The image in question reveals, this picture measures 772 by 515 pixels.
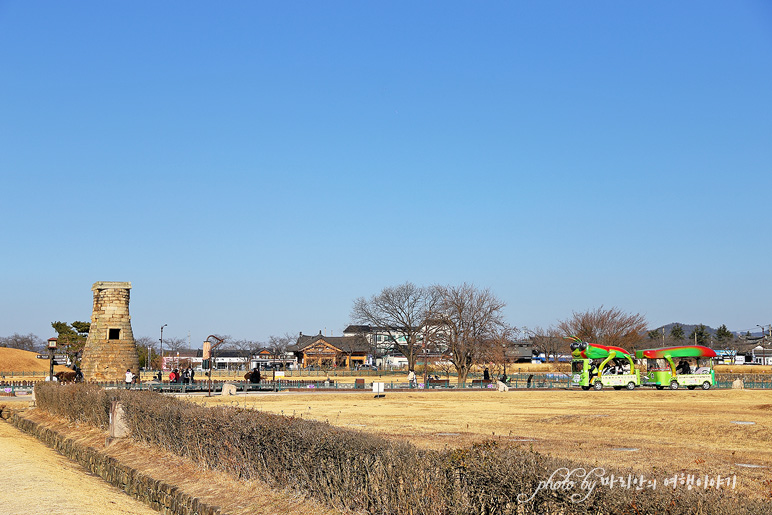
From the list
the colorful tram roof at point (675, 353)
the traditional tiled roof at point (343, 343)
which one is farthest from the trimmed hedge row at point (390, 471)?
the traditional tiled roof at point (343, 343)

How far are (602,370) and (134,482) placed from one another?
133ft

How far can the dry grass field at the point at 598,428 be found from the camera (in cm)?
1394

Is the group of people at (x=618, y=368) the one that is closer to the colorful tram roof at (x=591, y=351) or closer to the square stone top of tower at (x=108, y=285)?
the colorful tram roof at (x=591, y=351)

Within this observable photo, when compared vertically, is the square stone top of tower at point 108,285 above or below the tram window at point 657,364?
above

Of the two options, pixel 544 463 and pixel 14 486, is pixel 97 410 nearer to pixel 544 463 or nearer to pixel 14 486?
pixel 14 486

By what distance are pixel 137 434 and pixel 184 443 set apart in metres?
3.39

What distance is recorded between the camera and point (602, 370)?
49.5 metres

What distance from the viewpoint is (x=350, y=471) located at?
923 cm

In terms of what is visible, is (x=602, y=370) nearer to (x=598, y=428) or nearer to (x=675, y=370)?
(x=675, y=370)

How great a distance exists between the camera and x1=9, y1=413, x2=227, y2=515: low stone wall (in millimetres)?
11562

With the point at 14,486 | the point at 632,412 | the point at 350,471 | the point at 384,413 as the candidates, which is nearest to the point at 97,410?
the point at 14,486

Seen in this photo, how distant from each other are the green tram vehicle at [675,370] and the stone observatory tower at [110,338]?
35.8 m

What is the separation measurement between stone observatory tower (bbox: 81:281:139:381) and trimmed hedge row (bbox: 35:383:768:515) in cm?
3678

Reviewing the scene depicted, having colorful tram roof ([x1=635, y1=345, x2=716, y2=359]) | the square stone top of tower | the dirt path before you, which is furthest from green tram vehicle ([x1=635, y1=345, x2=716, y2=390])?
the dirt path
